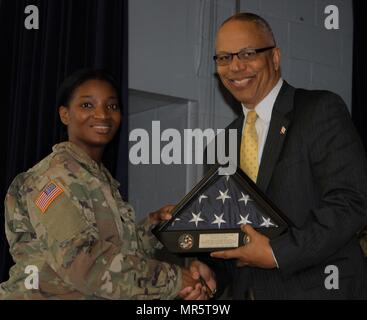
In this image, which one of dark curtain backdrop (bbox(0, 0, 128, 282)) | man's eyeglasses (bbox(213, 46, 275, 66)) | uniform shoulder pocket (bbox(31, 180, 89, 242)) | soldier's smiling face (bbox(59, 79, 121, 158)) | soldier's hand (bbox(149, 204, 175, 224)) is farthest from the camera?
dark curtain backdrop (bbox(0, 0, 128, 282))

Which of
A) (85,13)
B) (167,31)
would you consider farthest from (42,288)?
(167,31)

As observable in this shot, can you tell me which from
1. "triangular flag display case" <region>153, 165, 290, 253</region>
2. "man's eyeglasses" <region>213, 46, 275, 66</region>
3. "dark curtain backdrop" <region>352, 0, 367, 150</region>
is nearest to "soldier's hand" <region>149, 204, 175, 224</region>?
"triangular flag display case" <region>153, 165, 290, 253</region>

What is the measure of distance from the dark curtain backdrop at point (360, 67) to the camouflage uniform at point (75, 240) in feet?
8.31

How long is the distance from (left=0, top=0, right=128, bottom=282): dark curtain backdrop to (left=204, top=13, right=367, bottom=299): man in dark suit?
44.7 inches

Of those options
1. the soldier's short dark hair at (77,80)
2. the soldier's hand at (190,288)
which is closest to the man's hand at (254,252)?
the soldier's hand at (190,288)

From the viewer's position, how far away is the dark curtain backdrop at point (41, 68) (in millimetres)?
2836

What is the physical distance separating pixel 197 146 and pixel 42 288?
5.98 ft

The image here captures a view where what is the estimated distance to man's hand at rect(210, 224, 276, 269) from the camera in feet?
5.33

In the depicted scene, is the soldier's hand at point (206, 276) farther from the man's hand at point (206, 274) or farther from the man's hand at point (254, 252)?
the man's hand at point (254, 252)

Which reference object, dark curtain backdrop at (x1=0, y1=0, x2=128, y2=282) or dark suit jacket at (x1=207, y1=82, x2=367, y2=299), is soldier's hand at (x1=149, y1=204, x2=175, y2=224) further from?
dark curtain backdrop at (x1=0, y1=0, x2=128, y2=282)

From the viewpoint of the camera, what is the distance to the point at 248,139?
6.15 ft

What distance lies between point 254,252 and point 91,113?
26.5 inches

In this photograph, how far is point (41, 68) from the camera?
2.90 metres

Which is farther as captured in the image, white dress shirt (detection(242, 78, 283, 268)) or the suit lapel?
white dress shirt (detection(242, 78, 283, 268))
